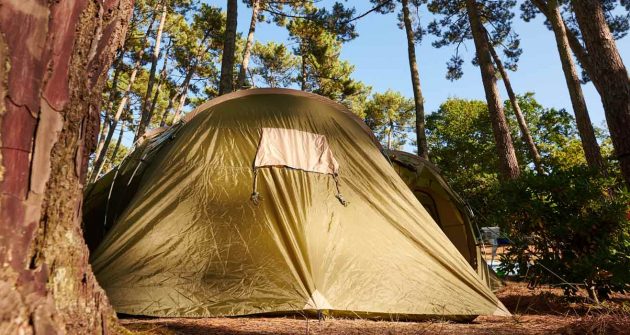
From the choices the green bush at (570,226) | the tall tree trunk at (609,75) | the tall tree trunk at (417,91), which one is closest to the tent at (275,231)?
the green bush at (570,226)

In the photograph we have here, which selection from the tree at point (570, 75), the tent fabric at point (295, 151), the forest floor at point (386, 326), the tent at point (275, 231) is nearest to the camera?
the forest floor at point (386, 326)

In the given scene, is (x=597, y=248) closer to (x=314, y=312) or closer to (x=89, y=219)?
(x=314, y=312)

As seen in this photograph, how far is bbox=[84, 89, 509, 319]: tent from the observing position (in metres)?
3.42

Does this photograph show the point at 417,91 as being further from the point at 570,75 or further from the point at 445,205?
the point at 445,205

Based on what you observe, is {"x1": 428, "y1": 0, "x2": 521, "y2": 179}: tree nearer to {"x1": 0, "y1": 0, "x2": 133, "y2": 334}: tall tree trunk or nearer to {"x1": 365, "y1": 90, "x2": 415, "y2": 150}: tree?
{"x1": 0, "y1": 0, "x2": 133, "y2": 334}: tall tree trunk

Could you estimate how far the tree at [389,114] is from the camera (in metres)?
31.4

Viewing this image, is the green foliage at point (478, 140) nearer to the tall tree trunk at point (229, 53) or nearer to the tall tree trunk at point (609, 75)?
the tall tree trunk at point (229, 53)

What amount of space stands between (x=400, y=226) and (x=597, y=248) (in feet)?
6.46

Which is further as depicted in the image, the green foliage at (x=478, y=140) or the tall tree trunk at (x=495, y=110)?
the green foliage at (x=478, y=140)

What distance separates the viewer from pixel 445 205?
6.65 metres

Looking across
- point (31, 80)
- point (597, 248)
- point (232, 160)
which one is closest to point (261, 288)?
point (232, 160)

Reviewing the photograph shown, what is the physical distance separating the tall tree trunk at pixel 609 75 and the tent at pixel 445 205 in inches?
86.2

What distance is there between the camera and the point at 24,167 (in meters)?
1.24

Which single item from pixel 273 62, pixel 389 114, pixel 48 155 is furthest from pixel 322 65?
pixel 48 155
